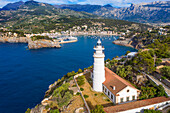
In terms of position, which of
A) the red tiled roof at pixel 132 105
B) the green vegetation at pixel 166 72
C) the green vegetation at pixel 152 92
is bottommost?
the red tiled roof at pixel 132 105

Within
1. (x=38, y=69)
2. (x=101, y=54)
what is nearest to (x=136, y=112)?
(x=101, y=54)

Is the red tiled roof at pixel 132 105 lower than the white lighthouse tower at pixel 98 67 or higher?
lower

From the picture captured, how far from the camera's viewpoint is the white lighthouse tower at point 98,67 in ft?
74.6

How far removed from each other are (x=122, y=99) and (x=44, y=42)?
9443 cm

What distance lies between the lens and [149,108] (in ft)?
→ 61.4

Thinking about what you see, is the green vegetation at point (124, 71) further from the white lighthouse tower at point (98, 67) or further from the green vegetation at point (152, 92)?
the white lighthouse tower at point (98, 67)

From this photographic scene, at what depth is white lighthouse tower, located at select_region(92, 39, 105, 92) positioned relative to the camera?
22.8 m

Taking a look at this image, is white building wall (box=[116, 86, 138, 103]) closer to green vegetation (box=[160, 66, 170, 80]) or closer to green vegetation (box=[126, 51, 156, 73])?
green vegetation (box=[160, 66, 170, 80])

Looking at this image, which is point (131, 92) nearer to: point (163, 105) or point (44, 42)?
point (163, 105)

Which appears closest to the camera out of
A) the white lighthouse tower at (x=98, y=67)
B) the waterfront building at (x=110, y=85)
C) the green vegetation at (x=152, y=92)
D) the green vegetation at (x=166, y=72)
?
the waterfront building at (x=110, y=85)

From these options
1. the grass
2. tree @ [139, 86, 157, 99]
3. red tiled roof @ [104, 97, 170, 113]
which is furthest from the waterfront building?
red tiled roof @ [104, 97, 170, 113]

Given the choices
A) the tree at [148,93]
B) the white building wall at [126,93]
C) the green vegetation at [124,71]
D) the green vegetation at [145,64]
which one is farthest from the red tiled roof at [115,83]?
the green vegetation at [145,64]

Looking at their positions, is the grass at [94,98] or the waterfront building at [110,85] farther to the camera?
the grass at [94,98]

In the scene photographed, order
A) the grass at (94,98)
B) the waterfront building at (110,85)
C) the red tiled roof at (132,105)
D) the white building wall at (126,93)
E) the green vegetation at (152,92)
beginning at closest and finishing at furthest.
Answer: the red tiled roof at (132,105), the white building wall at (126,93), the waterfront building at (110,85), the grass at (94,98), the green vegetation at (152,92)
